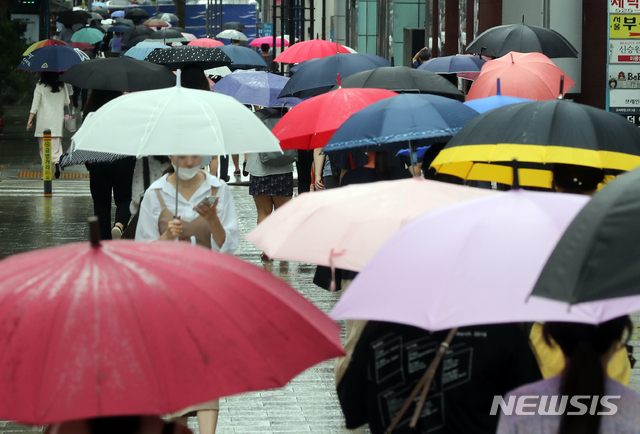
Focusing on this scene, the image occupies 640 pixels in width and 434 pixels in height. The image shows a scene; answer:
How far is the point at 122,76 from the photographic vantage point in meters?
8.56

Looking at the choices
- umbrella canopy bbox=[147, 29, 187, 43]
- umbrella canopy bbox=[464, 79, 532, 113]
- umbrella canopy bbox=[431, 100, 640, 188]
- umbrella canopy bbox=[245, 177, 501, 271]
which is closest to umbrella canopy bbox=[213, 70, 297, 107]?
umbrella canopy bbox=[464, 79, 532, 113]

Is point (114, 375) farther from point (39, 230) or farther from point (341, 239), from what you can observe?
Result: point (39, 230)

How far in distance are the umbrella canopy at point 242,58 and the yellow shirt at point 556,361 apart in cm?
1641

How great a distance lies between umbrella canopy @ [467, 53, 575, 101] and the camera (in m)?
8.96

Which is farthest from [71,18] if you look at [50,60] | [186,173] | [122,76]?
[186,173]

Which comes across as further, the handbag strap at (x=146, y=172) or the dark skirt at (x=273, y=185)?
the dark skirt at (x=273, y=185)

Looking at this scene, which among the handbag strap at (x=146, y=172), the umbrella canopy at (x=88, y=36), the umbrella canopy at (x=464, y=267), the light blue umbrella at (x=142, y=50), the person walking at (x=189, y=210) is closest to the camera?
the umbrella canopy at (x=464, y=267)

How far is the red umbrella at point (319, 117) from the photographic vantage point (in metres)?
7.06

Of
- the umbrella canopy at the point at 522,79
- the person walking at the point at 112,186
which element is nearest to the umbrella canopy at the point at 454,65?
the umbrella canopy at the point at 522,79

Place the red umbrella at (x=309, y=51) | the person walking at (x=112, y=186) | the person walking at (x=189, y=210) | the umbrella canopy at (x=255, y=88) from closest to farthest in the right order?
the person walking at (x=189, y=210) → the person walking at (x=112, y=186) → the umbrella canopy at (x=255, y=88) → the red umbrella at (x=309, y=51)

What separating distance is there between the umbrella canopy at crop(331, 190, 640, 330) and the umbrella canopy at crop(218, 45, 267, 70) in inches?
691

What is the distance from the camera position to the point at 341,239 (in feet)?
13.2

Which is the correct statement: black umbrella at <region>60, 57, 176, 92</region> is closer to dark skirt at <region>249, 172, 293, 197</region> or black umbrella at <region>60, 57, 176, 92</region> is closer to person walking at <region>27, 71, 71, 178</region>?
dark skirt at <region>249, 172, 293, 197</region>

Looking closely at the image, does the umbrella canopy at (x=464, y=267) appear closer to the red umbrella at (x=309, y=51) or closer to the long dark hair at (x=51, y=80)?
the red umbrella at (x=309, y=51)
